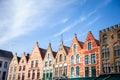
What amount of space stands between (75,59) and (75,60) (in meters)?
0.20

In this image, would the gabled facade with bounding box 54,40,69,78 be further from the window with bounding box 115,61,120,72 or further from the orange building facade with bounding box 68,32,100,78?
the window with bounding box 115,61,120,72

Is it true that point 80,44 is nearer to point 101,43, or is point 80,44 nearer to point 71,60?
point 71,60

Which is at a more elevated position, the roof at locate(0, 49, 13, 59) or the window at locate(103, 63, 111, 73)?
the roof at locate(0, 49, 13, 59)

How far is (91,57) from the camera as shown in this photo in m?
34.2

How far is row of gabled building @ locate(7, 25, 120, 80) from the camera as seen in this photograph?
102 ft

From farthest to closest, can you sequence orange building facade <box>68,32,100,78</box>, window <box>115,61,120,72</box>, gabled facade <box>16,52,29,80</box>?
gabled facade <box>16,52,29,80</box> → orange building facade <box>68,32,100,78</box> → window <box>115,61,120,72</box>

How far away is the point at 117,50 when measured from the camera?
30203 millimetres

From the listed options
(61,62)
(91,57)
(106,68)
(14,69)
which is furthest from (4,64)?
(106,68)

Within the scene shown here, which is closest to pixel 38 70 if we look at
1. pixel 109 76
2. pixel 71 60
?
pixel 71 60

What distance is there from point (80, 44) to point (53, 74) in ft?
29.9

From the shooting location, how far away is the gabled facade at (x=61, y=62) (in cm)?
3888

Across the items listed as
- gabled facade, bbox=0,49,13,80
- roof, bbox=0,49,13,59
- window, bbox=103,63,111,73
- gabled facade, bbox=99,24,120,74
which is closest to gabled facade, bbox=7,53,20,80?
gabled facade, bbox=0,49,13,80

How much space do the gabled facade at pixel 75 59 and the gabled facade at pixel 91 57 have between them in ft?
3.64

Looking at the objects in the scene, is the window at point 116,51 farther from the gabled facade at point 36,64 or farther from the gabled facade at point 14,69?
the gabled facade at point 14,69
